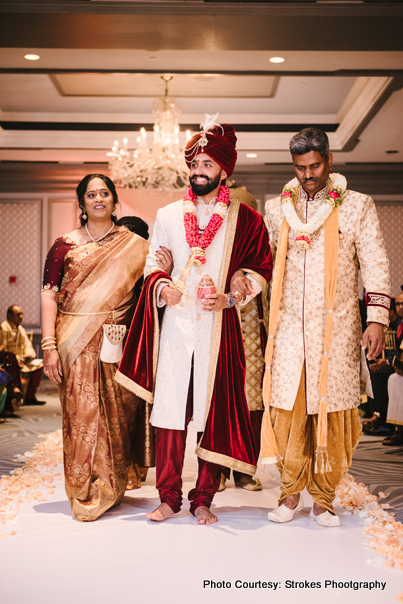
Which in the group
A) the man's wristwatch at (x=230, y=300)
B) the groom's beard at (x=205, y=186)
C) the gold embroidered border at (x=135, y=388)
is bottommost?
the gold embroidered border at (x=135, y=388)

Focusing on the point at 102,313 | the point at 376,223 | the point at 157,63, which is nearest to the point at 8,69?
the point at 157,63

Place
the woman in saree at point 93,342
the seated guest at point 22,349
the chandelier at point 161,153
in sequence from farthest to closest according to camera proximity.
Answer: the seated guest at point 22,349 < the chandelier at point 161,153 < the woman in saree at point 93,342

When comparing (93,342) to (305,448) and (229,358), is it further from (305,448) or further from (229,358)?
(305,448)

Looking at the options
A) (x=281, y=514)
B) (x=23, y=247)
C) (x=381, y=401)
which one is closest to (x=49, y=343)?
(x=281, y=514)

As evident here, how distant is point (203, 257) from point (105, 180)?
81cm

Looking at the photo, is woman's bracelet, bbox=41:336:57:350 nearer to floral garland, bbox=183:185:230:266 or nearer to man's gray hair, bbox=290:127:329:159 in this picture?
floral garland, bbox=183:185:230:266

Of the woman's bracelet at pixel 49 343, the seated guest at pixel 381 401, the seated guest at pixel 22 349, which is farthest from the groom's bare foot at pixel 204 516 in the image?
the seated guest at pixel 22 349

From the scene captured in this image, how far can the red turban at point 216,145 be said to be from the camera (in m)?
3.13

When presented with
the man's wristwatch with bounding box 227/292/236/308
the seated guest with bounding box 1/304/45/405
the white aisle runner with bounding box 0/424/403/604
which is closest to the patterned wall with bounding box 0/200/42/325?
the seated guest with bounding box 1/304/45/405

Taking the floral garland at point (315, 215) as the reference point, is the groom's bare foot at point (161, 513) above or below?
below

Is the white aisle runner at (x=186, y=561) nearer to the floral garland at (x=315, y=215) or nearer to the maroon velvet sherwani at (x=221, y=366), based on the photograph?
the maroon velvet sherwani at (x=221, y=366)

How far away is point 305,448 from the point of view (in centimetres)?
308

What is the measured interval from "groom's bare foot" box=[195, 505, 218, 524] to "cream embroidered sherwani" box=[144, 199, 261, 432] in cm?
39

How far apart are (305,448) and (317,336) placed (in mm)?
552
